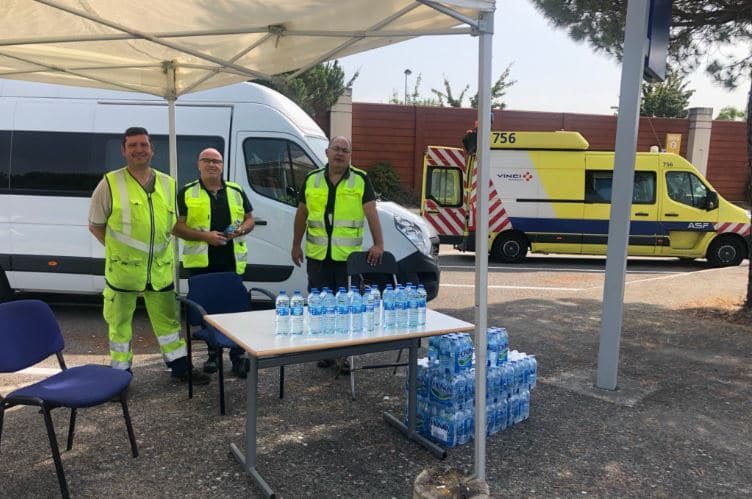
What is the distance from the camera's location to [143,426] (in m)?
3.59

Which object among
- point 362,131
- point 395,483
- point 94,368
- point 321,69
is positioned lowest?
point 395,483

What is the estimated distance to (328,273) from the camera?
4.59 metres

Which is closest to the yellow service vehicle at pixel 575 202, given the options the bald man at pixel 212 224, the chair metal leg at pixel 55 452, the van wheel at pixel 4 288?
the bald man at pixel 212 224

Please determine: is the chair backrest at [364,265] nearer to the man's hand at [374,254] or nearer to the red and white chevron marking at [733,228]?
the man's hand at [374,254]

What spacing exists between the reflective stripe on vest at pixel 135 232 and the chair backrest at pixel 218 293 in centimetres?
26

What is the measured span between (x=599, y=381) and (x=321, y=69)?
23661 millimetres

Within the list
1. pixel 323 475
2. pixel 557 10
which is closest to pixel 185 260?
pixel 323 475

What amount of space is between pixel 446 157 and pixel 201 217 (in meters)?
7.27

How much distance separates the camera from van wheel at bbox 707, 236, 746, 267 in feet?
36.0

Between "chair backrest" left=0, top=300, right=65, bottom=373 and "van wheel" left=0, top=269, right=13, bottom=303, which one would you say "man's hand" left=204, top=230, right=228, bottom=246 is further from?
"van wheel" left=0, top=269, right=13, bottom=303

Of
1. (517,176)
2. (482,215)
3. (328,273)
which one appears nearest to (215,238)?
(328,273)

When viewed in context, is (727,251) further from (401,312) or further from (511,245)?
(401,312)

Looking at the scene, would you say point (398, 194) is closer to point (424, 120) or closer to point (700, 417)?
point (424, 120)

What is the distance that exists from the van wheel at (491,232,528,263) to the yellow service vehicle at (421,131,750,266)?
0.10 ft
